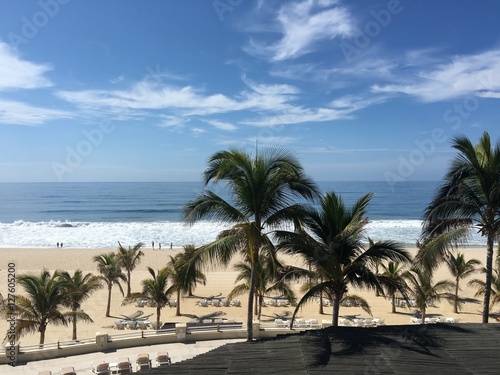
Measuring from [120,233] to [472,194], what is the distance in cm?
5468

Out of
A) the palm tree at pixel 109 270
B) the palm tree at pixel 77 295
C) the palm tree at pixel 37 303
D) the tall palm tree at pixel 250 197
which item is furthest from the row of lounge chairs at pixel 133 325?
the tall palm tree at pixel 250 197

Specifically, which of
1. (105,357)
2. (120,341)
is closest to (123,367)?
(105,357)

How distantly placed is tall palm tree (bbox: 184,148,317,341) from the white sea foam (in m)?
40.5

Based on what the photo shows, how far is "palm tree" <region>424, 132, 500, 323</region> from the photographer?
27.1ft

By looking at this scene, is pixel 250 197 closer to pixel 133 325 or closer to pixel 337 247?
pixel 337 247

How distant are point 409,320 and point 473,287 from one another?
11049 mm

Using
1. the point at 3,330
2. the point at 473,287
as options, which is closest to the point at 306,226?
the point at 3,330

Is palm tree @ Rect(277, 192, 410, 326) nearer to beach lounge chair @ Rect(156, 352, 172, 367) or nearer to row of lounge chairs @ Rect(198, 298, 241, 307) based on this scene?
beach lounge chair @ Rect(156, 352, 172, 367)

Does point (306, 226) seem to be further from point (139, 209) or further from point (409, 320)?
point (139, 209)

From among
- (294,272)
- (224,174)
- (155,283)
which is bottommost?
(155,283)

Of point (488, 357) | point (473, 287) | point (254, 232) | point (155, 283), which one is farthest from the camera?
point (473, 287)

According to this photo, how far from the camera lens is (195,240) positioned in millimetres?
52406

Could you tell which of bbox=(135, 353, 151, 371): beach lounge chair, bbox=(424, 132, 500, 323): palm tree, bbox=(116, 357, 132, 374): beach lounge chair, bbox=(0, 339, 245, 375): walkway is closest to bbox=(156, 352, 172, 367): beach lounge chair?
bbox=(135, 353, 151, 371): beach lounge chair

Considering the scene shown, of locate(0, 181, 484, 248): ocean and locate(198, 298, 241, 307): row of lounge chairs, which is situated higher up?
locate(0, 181, 484, 248): ocean
